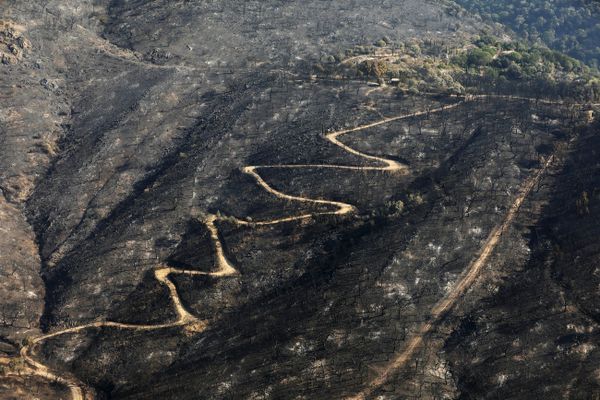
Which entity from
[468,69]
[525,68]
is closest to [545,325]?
[468,69]

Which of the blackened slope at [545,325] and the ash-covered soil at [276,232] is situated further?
the ash-covered soil at [276,232]

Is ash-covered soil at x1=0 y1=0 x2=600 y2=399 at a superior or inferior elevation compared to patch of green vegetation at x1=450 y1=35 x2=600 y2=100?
inferior

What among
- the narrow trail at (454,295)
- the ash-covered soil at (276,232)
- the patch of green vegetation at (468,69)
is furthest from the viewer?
the patch of green vegetation at (468,69)

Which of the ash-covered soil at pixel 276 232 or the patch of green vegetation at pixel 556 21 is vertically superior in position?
the patch of green vegetation at pixel 556 21

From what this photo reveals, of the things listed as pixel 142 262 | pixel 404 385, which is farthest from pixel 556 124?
pixel 142 262

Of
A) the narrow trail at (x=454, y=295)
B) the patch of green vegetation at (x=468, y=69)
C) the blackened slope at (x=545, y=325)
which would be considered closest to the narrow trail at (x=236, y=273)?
the narrow trail at (x=454, y=295)

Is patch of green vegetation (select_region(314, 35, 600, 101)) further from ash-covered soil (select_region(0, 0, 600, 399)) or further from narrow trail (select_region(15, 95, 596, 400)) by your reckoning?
narrow trail (select_region(15, 95, 596, 400))

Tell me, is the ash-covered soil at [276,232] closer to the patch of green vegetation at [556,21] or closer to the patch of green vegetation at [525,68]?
the patch of green vegetation at [525,68]

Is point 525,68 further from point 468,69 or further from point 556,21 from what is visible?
point 556,21

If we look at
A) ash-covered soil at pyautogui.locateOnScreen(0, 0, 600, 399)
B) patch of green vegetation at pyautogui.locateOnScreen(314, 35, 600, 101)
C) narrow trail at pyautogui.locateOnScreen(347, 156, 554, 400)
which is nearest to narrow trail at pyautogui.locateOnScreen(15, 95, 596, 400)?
narrow trail at pyautogui.locateOnScreen(347, 156, 554, 400)

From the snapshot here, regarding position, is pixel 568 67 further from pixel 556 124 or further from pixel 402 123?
pixel 402 123
